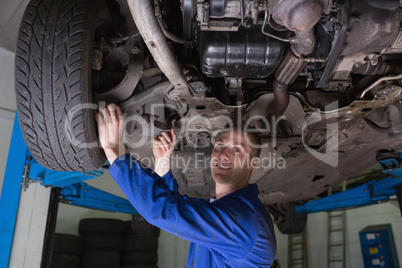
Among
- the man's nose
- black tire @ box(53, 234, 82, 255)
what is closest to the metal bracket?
the man's nose

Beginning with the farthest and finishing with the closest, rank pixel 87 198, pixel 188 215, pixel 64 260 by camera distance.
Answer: pixel 64 260 → pixel 87 198 → pixel 188 215

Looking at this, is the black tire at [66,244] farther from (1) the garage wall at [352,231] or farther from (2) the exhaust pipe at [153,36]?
(1) the garage wall at [352,231]

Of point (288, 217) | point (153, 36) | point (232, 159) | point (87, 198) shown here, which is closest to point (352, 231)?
point (288, 217)

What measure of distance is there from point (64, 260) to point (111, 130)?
360 centimetres

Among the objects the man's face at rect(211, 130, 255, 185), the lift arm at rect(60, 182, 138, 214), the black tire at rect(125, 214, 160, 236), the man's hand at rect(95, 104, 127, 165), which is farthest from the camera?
the black tire at rect(125, 214, 160, 236)

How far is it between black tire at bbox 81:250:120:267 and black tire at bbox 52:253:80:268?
153 millimetres

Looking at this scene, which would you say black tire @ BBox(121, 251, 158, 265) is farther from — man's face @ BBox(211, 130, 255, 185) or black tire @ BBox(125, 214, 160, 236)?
man's face @ BBox(211, 130, 255, 185)

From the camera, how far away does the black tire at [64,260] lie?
4340 millimetres

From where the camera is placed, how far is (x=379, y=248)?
16.1 feet

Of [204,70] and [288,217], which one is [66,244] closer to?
[288,217]

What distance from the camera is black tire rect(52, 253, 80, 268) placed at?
14.2 ft

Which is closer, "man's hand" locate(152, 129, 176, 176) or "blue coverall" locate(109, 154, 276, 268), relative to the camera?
"blue coverall" locate(109, 154, 276, 268)

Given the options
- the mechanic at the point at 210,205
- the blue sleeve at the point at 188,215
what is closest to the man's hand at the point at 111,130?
the mechanic at the point at 210,205

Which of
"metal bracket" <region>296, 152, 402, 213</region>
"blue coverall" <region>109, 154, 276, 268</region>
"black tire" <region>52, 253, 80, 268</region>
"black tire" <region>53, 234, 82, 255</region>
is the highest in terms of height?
"metal bracket" <region>296, 152, 402, 213</region>
